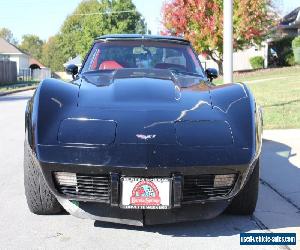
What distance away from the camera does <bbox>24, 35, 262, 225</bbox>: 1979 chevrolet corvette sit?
3188 millimetres

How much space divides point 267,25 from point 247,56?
14.2 m

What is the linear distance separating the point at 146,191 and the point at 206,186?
41 centimetres

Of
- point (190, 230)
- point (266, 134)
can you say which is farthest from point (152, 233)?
point (266, 134)

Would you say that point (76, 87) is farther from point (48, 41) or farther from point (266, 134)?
point (48, 41)

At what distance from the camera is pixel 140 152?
10.5 feet

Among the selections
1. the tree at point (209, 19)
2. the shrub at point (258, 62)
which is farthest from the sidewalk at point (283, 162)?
the shrub at point (258, 62)

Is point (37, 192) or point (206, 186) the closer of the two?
point (206, 186)

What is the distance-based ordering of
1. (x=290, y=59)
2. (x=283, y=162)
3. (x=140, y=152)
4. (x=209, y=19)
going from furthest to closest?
(x=290, y=59)
(x=209, y=19)
(x=283, y=162)
(x=140, y=152)

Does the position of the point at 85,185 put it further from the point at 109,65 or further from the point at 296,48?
the point at 296,48

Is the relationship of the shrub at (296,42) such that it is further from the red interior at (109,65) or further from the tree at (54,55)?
the tree at (54,55)

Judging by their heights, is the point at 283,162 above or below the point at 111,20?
below

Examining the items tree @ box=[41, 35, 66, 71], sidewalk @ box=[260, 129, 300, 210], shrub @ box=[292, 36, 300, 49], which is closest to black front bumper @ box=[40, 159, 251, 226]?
sidewalk @ box=[260, 129, 300, 210]

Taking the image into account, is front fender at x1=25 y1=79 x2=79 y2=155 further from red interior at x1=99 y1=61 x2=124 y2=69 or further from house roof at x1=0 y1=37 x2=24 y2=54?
house roof at x1=0 y1=37 x2=24 y2=54

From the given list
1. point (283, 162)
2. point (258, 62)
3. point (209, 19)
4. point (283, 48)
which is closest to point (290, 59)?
point (283, 48)
